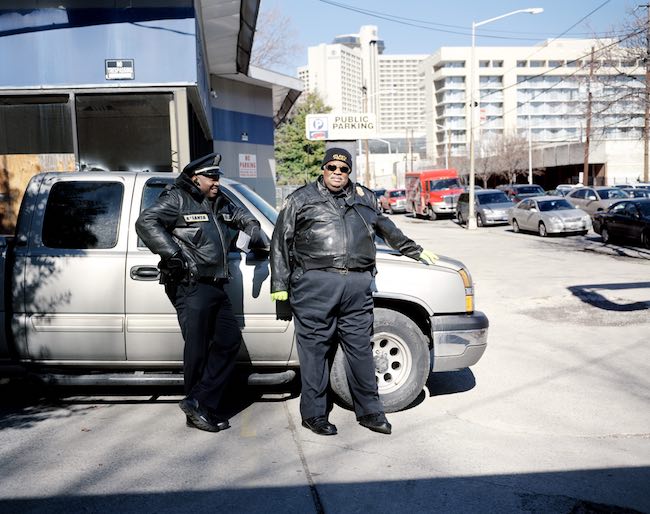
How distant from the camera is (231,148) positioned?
22578mm

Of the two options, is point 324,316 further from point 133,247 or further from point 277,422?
point 133,247

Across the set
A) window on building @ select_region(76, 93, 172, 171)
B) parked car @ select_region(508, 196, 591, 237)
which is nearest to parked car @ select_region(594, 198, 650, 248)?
parked car @ select_region(508, 196, 591, 237)

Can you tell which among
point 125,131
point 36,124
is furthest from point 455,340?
point 125,131

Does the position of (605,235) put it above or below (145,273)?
below

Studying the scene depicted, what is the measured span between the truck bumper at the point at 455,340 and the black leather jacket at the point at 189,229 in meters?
1.74

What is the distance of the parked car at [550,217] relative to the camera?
24328 millimetres

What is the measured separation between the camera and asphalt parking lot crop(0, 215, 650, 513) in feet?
13.1

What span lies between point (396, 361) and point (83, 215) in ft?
8.98

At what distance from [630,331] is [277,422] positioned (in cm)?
521

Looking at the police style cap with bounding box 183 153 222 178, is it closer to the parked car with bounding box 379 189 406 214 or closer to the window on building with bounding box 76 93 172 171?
the window on building with bounding box 76 93 172 171

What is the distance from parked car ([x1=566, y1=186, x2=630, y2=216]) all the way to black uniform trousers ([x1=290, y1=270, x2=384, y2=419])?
2689cm

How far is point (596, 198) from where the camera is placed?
30766 millimetres

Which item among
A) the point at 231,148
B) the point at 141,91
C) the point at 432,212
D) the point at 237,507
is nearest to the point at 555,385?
the point at 237,507

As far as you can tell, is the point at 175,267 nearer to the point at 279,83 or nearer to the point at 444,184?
the point at 279,83
